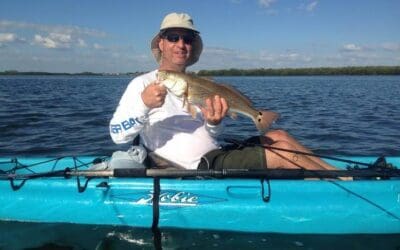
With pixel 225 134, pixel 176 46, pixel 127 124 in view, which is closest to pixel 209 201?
pixel 127 124

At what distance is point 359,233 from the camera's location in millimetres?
4734

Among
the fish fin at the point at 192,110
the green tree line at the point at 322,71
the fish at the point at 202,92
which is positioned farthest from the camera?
the green tree line at the point at 322,71

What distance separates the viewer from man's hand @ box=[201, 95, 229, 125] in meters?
4.73

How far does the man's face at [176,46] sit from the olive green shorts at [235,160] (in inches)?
46.1

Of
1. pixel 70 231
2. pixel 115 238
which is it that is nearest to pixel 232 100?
pixel 115 238

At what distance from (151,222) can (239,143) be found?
1375 millimetres

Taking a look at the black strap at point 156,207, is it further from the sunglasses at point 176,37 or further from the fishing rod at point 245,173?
the sunglasses at point 176,37

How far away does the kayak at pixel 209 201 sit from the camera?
4672mm

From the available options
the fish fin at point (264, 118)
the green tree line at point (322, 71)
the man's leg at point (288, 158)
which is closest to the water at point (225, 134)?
the man's leg at point (288, 158)

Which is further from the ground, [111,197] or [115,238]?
[111,197]

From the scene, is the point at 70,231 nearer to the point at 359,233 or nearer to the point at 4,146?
the point at 359,233

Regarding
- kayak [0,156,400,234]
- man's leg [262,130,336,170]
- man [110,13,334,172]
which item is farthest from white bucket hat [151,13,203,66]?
kayak [0,156,400,234]

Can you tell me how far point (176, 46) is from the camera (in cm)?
522

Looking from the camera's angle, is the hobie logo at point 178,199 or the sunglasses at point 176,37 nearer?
the hobie logo at point 178,199
